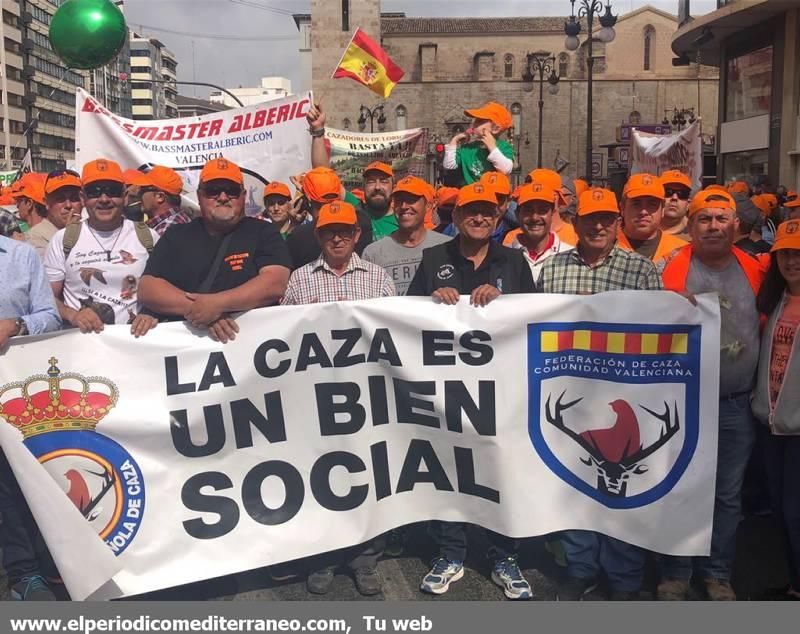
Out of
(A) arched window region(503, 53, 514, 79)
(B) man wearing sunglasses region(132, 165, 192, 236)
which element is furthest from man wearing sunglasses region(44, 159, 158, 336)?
(A) arched window region(503, 53, 514, 79)

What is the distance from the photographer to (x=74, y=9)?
689 centimetres

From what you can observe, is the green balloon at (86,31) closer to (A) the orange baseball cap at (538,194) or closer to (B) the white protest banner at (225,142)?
(B) the white protest banner at (225,142)

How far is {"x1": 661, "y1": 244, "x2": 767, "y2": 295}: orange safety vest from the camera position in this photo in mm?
3742

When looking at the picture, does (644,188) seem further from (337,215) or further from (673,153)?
(673,153)

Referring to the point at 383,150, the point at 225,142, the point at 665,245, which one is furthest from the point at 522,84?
the point at 665,245

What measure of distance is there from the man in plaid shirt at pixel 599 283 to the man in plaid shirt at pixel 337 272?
2.83 ft

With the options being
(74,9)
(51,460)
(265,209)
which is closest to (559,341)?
(51,460)

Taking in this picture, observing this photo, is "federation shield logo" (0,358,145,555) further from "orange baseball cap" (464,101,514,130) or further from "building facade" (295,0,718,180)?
"building facade" (295,0,718,180)

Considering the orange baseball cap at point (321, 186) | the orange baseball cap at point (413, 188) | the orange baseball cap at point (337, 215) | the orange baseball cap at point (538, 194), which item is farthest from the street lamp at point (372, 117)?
the orange baseball cap at point (337, 215)

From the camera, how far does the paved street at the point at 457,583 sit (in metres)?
3.81

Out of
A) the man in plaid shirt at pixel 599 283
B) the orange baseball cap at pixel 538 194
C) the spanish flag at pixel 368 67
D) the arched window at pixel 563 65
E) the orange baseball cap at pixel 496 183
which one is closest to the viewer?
the man in plaid shirt at pixel 599 283

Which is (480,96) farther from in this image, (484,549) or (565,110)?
(484,549)

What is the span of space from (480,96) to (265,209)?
2722 inches

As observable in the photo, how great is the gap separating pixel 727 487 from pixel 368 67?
6.65 metres
